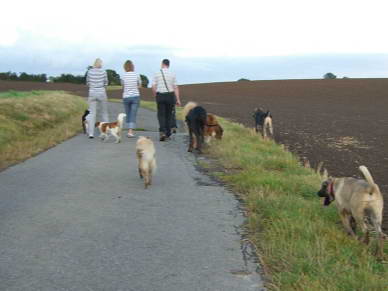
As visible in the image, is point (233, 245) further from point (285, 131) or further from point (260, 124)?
point (285, 131)

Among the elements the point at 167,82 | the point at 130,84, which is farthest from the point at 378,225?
the point at 130,84

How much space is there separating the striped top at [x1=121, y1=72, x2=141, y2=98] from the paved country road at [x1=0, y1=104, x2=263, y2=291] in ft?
15.0

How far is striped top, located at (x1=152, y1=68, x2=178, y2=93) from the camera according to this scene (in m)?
12.5

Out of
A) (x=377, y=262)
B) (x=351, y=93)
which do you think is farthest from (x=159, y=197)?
(x=351, y=93)

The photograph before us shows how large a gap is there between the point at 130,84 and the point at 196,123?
9.92 feet

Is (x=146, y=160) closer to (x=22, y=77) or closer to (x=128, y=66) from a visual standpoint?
(x=128, y=66)

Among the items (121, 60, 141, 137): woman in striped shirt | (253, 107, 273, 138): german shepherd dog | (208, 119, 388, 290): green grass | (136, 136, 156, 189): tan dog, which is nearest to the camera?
(208, 119, 388, 290): green grass

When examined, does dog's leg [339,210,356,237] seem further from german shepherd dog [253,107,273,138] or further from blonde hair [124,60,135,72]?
german shepherd dog [253,107,273,138]

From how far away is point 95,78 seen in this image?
12930 mm

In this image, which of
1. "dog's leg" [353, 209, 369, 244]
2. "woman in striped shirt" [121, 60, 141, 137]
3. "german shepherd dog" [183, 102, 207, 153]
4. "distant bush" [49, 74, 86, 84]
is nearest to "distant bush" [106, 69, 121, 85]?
"distant bush" [49, 74, 86, 84]

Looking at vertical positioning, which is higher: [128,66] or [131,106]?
[128,66]

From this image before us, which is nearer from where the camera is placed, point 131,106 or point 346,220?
point 346,220

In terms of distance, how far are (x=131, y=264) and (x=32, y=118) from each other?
13.3 metres

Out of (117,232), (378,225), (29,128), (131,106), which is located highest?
(131,106)
